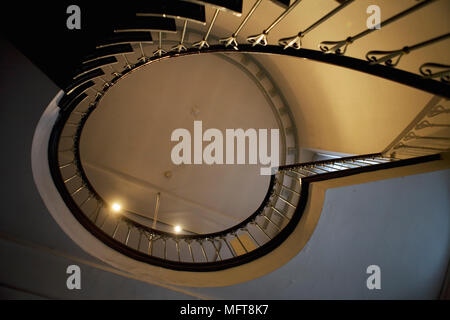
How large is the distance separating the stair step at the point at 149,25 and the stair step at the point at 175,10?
0.21 meters

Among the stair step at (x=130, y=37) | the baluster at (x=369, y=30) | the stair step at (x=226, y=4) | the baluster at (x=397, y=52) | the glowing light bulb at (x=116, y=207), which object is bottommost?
the glowing light bulb at (x=116, y=207)

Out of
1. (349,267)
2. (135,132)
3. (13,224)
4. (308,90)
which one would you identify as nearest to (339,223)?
(349,267)

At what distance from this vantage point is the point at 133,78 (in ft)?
17.5

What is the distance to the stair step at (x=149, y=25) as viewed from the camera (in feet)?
6.59

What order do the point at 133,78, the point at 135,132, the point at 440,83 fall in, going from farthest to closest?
the point at 135,132 < the point at 133,78 < the point at 440,83

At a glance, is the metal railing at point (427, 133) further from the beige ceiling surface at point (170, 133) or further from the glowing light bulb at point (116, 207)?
the glowing light bulb at point (116, 207)

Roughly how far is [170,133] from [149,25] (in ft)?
12.9

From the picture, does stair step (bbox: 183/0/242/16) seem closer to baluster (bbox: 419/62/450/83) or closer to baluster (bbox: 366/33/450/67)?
baluster (bbox: 366/33/450/67)

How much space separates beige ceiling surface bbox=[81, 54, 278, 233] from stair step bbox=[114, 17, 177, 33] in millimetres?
3360

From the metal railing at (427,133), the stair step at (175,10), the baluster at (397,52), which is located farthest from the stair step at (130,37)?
the metal railing at (427,133)

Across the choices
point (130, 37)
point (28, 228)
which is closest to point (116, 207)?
point (28, 228)
